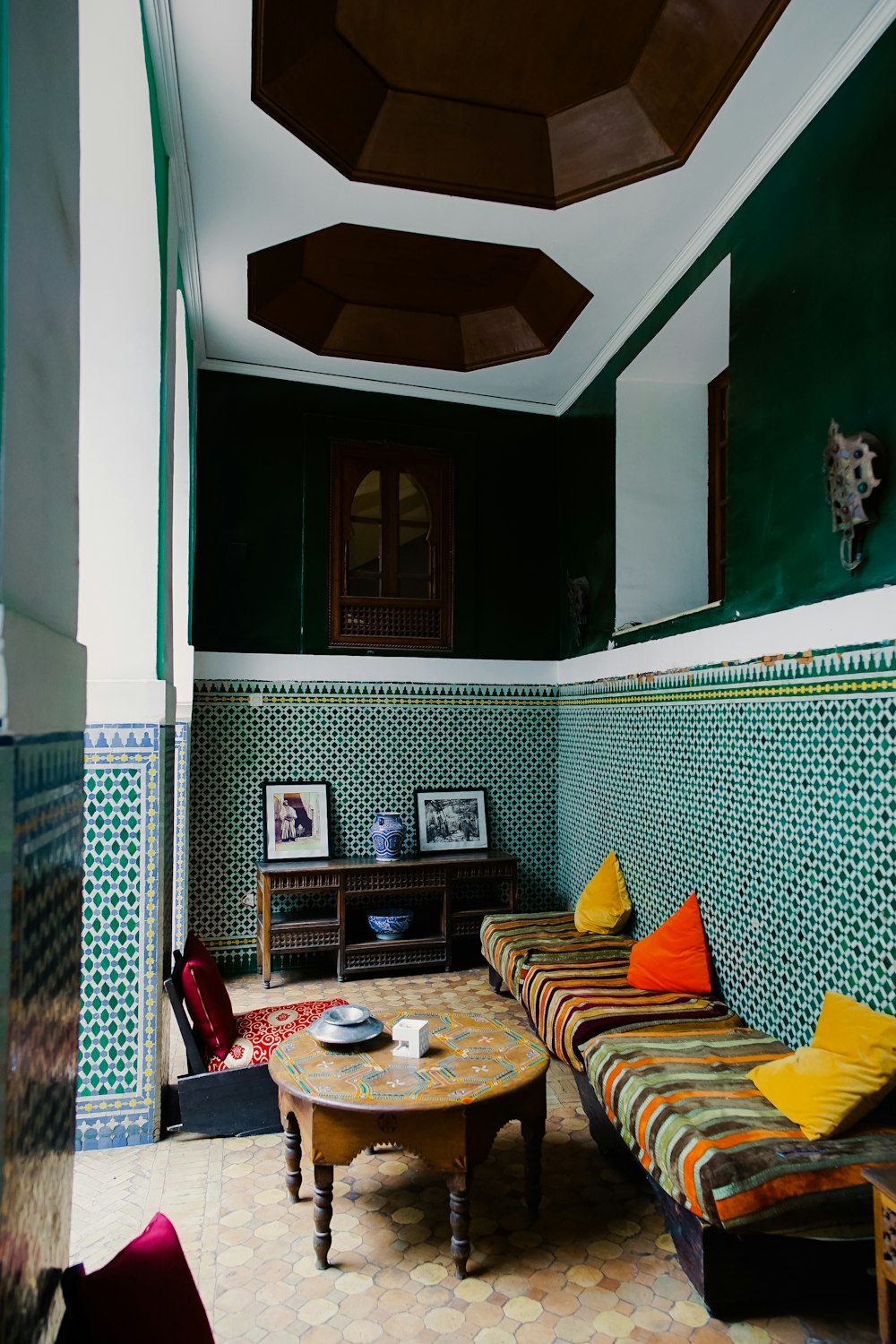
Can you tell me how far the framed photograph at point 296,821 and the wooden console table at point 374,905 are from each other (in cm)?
15

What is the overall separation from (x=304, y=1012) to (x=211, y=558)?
12.3ft

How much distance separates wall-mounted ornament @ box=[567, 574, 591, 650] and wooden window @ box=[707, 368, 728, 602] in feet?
3.27

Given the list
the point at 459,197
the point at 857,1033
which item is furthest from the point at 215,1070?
the point at 459,197

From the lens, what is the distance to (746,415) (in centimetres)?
438

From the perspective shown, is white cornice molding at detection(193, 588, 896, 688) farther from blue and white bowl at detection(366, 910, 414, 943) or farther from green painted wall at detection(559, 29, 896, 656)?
blue and white bowl at detection(366, 910, 414, 943)

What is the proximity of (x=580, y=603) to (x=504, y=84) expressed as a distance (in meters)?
3.71

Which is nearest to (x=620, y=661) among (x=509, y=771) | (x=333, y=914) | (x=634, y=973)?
(x=509, y=771)

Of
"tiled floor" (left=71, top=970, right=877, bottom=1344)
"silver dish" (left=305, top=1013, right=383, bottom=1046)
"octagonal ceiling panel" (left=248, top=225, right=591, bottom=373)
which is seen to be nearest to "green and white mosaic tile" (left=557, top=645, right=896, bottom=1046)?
"tiled floor" (left=71, top=970, right=877, bottom=1344)

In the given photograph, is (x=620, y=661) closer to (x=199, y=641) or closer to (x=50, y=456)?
(x=199, y=641)

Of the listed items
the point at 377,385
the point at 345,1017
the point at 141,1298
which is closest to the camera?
the point at 141,1298

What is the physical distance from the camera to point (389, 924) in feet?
21.0

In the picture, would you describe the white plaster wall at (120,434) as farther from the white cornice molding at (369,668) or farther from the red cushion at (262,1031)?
the white cornice molding at (369,668)

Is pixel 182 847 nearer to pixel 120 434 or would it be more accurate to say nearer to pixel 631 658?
pixel 120 434

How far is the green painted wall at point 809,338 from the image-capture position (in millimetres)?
3354
